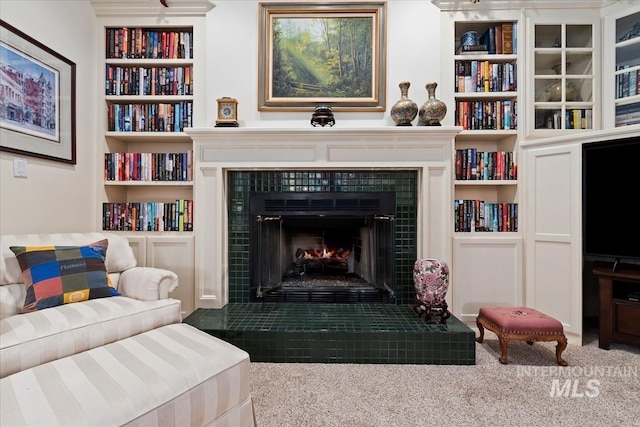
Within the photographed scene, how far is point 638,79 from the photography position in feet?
7.64

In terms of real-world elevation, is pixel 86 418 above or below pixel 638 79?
below

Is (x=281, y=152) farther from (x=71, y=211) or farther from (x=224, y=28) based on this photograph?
(x=71, y=211)

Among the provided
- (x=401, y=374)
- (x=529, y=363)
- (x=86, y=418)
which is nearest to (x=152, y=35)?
(x=86, y=418)

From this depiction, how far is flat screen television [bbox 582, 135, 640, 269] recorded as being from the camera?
2.07 m

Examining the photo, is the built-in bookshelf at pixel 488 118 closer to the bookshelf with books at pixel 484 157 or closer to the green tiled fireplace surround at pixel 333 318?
the bookshelf with books at pixel 484 157

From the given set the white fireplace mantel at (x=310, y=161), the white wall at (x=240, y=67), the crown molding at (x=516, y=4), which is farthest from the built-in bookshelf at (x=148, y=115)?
the crown molding at (x=516, y=4)

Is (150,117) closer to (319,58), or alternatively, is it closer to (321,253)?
(319,58)

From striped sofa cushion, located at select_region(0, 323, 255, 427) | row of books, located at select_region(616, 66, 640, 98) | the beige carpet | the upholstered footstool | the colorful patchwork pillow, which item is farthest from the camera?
row of books, located at select_region(616, 66, 640, 98)

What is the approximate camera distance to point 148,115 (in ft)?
8.44

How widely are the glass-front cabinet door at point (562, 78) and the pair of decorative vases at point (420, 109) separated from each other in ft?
2.51

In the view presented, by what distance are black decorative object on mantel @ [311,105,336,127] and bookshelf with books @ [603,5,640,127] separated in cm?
216

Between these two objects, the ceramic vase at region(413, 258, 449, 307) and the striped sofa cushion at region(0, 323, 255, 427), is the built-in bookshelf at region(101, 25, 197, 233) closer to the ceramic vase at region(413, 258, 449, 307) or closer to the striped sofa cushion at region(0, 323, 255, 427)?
the striped sofa cushion at region(0, 323, 255, 427)

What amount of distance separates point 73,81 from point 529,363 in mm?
3713

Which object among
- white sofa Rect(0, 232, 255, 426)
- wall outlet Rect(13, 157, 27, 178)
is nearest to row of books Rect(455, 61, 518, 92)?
white sofa Rect(0, 232, 255, 426)
